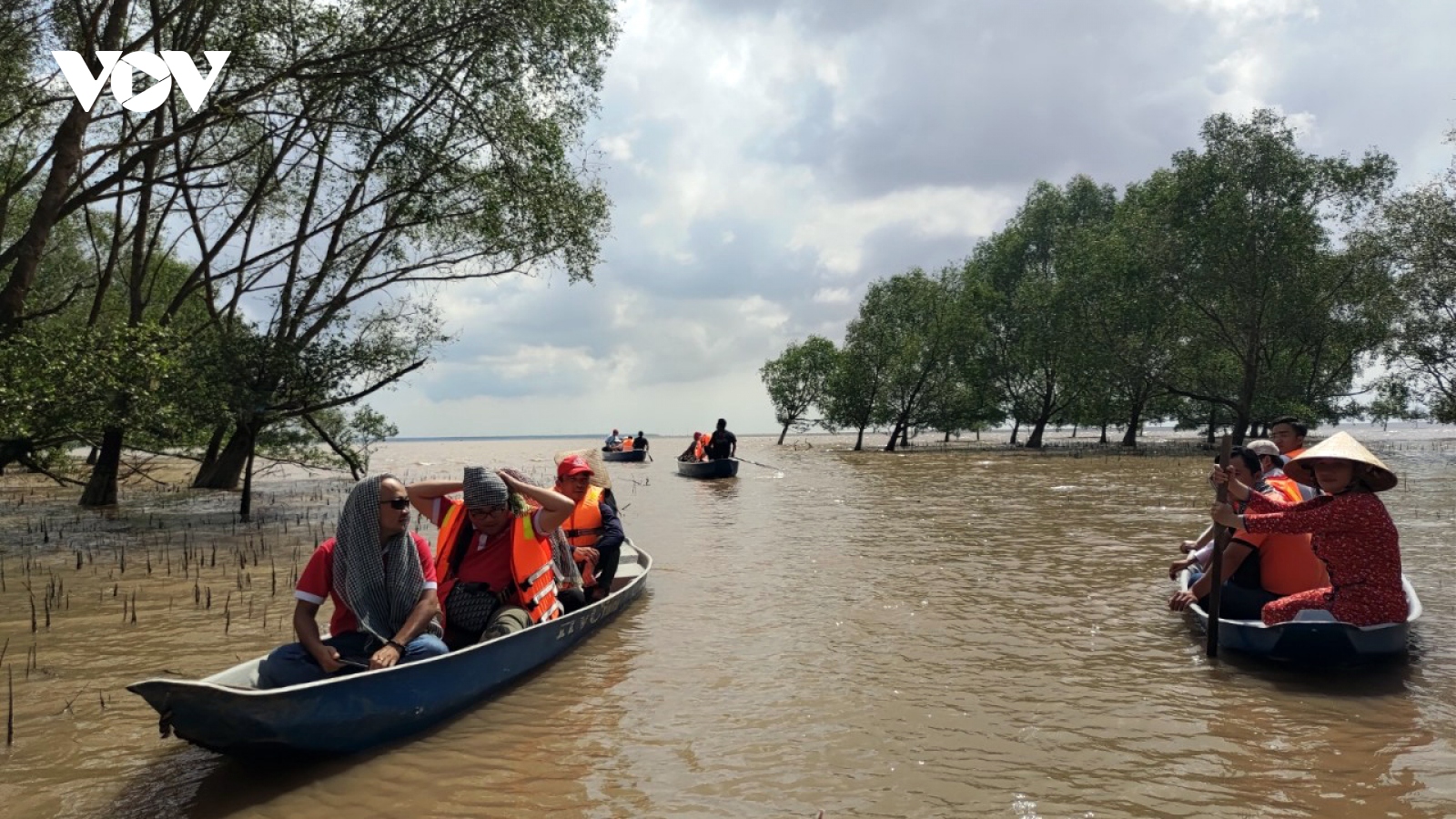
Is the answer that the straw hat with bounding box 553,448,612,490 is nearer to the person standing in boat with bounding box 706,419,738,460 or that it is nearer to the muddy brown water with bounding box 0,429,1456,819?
the muddy brown water with bounding box 0,429,1456,819

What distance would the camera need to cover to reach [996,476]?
29.9 metres

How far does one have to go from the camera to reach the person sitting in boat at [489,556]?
646cm

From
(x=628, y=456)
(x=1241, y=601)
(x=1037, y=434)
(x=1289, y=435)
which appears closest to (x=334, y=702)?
(x=1241, y=601)

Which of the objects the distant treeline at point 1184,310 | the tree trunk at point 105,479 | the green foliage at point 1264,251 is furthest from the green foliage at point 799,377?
the tree trunk at point 105,479

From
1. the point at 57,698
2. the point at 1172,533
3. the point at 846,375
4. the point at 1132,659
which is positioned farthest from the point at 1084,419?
the point at 57,698

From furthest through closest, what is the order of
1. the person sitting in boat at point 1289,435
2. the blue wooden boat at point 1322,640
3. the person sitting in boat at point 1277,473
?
the person sitting in boat at point 1289,435 → the person sitting in boat at point 1277,473 → the blue wooden boat at point 1322,640

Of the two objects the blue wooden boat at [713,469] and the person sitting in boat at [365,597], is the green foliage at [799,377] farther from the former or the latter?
the person sitting in boat at [365,597]

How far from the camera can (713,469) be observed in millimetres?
31047

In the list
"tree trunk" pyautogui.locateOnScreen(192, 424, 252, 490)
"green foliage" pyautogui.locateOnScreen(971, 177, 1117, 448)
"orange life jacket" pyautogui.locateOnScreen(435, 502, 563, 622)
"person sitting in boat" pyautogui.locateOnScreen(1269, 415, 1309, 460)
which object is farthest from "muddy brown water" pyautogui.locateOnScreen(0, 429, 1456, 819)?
"green foliage" pyautogui.locateOnScreen(971, 177, 1117, 448)

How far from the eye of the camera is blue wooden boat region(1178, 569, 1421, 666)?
636cm

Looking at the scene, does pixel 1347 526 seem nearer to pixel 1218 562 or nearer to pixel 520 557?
pixel 1218 562

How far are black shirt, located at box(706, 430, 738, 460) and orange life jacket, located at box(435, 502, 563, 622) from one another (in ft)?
79.0

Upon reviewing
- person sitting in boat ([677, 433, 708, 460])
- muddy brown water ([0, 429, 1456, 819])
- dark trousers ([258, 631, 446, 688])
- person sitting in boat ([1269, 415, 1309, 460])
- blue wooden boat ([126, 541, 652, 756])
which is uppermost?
person sitting in boat ([1269, 415, 1309, 460])

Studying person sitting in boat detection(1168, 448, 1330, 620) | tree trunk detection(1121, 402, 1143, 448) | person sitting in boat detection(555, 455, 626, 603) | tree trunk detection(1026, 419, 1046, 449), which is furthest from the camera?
tree trunk detection(1026, 419, 1046, 449)
